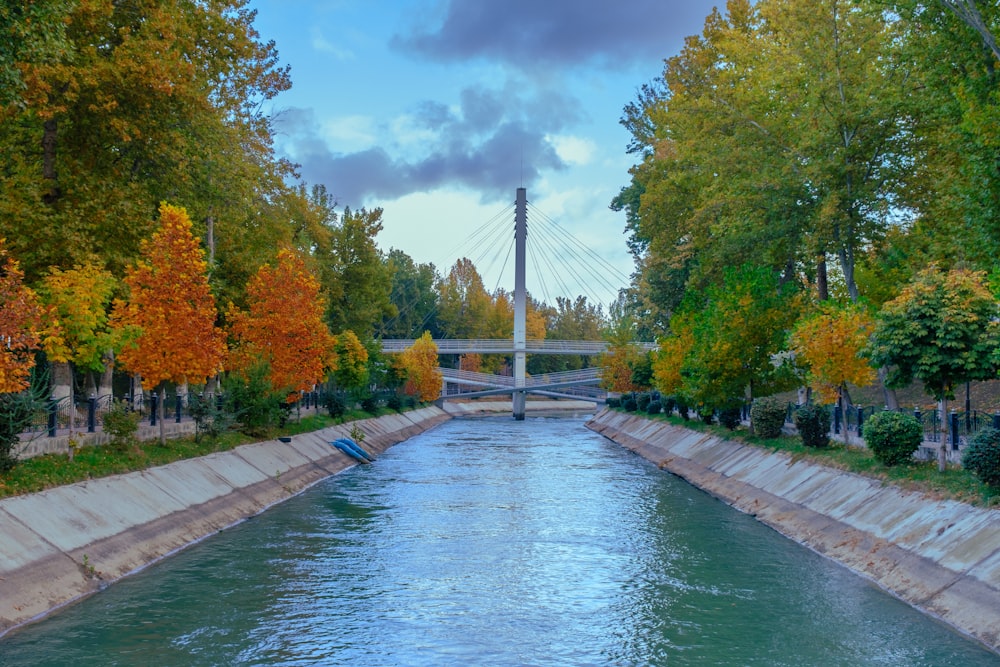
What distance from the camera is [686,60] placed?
49.2 metres

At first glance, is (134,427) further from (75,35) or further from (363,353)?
(363,353)

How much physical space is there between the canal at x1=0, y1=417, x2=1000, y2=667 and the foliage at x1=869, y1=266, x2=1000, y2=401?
540 centimetres

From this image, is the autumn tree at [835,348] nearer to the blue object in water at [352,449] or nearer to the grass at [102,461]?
the grass at [102,461]

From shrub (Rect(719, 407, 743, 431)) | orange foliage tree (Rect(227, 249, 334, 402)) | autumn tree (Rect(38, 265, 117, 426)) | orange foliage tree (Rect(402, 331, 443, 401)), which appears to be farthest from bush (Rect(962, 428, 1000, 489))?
orange foliage tree (Rect(402, 331, 443, 401))

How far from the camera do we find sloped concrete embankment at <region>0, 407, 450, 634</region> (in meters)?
17.3

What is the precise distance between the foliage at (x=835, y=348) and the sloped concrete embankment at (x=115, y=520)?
729 inches

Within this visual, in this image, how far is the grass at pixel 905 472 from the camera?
2008cm

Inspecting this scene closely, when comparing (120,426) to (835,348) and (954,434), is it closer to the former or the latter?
(835,348)

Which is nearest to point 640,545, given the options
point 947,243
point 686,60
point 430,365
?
point 947,243

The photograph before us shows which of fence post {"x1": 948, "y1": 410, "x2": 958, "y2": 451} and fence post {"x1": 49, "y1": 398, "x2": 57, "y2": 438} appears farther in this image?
fence post {"x1": 948, "y1": 410, "x2": 958, "y2": 451}

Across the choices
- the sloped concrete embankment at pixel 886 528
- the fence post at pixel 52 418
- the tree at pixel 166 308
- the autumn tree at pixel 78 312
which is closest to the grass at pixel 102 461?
the fence post at pixel 52 418

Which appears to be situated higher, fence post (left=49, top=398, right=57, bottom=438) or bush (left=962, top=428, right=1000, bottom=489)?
fence post (left=49, top=398, right=57, bottom=438)

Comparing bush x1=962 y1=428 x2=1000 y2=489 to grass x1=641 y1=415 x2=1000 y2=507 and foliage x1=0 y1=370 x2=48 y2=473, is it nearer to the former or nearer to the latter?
grass x1=641 y1=415 x2=1000 y2=507

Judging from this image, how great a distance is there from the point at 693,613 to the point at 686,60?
122 ft
